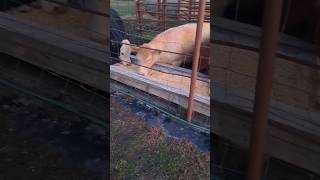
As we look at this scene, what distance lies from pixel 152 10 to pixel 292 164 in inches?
144

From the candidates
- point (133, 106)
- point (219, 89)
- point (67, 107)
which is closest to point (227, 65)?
point (219, 89)

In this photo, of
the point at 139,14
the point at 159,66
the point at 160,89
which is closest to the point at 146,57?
the point at 159,66

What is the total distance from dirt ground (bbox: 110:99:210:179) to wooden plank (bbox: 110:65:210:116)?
0.24 metres

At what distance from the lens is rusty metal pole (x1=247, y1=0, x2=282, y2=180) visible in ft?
1.40

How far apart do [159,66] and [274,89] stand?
2954 mm

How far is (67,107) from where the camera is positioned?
98cm

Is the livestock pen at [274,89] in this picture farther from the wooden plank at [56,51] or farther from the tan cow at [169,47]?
the tan cow at [169,47]

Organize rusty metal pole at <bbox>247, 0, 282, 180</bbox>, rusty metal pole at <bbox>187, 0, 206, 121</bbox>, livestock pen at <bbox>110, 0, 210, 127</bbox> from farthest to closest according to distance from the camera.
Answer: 1. livestock pen at <bbox>110, 0, 210, 127</bbox>
2. rusty metal pole at <bbox>187, 0, 206, 121</bbox>
3. rusty metal pole at <bbox>247, 0, 282, 180</bbox>

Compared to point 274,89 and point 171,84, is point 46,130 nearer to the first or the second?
point 274,89

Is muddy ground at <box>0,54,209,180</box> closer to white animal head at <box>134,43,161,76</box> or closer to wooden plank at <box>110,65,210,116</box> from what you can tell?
wooden plank at <box>110,65,210,116</box>

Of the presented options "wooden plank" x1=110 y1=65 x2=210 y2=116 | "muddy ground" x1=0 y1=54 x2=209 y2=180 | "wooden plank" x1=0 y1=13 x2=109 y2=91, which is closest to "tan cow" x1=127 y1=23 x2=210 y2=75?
"wooden plank" x1=110 y1=65 x2=210 y2=116

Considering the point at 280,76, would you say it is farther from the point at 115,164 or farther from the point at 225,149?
the point at 115,164

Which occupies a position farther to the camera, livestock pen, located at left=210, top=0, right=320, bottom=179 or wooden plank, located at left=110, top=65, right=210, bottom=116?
wooden plank, located at left=110, top=65, right=210, bottom=116

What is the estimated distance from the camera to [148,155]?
2.23 m
